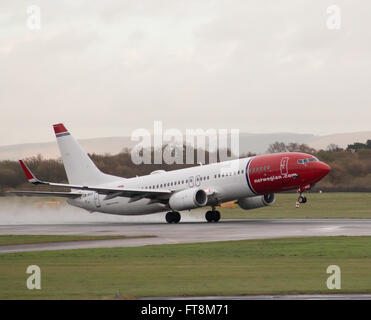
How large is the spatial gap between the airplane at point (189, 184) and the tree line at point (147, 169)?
6.06m

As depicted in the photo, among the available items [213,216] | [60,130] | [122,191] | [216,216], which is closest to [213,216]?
[213,216]

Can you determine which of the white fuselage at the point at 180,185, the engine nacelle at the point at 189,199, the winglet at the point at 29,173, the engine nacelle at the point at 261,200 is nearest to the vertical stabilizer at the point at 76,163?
the white fuselage at the point at 180,185

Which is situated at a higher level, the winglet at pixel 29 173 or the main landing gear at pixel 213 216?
the winglet at pixel 29 173

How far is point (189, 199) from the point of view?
57844 mm

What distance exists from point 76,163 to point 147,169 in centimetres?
1778

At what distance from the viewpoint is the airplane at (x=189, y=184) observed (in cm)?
5503

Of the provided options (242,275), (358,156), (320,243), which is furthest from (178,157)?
(242,275)

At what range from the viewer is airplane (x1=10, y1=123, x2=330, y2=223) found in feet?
181

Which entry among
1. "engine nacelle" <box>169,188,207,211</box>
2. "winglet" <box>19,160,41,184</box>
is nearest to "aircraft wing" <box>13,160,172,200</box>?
"winglet" <box>19,160,41,184</box>

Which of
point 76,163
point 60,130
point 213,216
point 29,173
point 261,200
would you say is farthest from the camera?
point 60,130

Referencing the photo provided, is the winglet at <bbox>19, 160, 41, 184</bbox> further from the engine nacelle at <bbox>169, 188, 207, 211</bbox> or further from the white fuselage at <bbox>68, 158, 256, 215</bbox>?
the engine nacelle at <bbox>169, 188, 207, 211</bbox>

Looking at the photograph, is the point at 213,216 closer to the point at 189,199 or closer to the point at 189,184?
the point at 189,184

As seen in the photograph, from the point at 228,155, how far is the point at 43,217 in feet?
71.1

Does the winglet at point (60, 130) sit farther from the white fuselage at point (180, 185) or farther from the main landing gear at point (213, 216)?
the main landing gear at point (213, 216)
